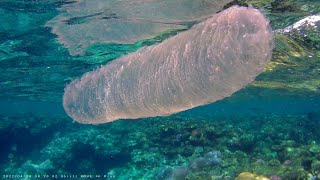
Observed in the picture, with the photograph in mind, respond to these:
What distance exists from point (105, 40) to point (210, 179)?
7938mm

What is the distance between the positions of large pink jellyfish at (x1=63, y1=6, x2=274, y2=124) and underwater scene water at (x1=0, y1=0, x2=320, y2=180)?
0.15 feet

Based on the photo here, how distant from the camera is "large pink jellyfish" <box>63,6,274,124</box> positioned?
172 inches

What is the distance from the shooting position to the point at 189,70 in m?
5.05

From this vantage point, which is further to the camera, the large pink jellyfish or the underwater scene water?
the underwater scene water

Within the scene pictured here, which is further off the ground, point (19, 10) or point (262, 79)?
point (19, 10)

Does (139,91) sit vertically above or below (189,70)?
below

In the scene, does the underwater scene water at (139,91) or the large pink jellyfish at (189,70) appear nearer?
A: the large pink jellyfish at (189,70)

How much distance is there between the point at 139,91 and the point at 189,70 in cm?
180

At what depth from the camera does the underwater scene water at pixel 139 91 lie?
8.23 meters

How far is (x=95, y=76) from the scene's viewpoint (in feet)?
28.8

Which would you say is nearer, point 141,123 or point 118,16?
point 118,16

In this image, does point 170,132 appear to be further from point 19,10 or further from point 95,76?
point 19,10

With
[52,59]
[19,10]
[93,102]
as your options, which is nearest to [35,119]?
[52,59]

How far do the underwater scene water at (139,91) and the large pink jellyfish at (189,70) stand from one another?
0.15 ft
